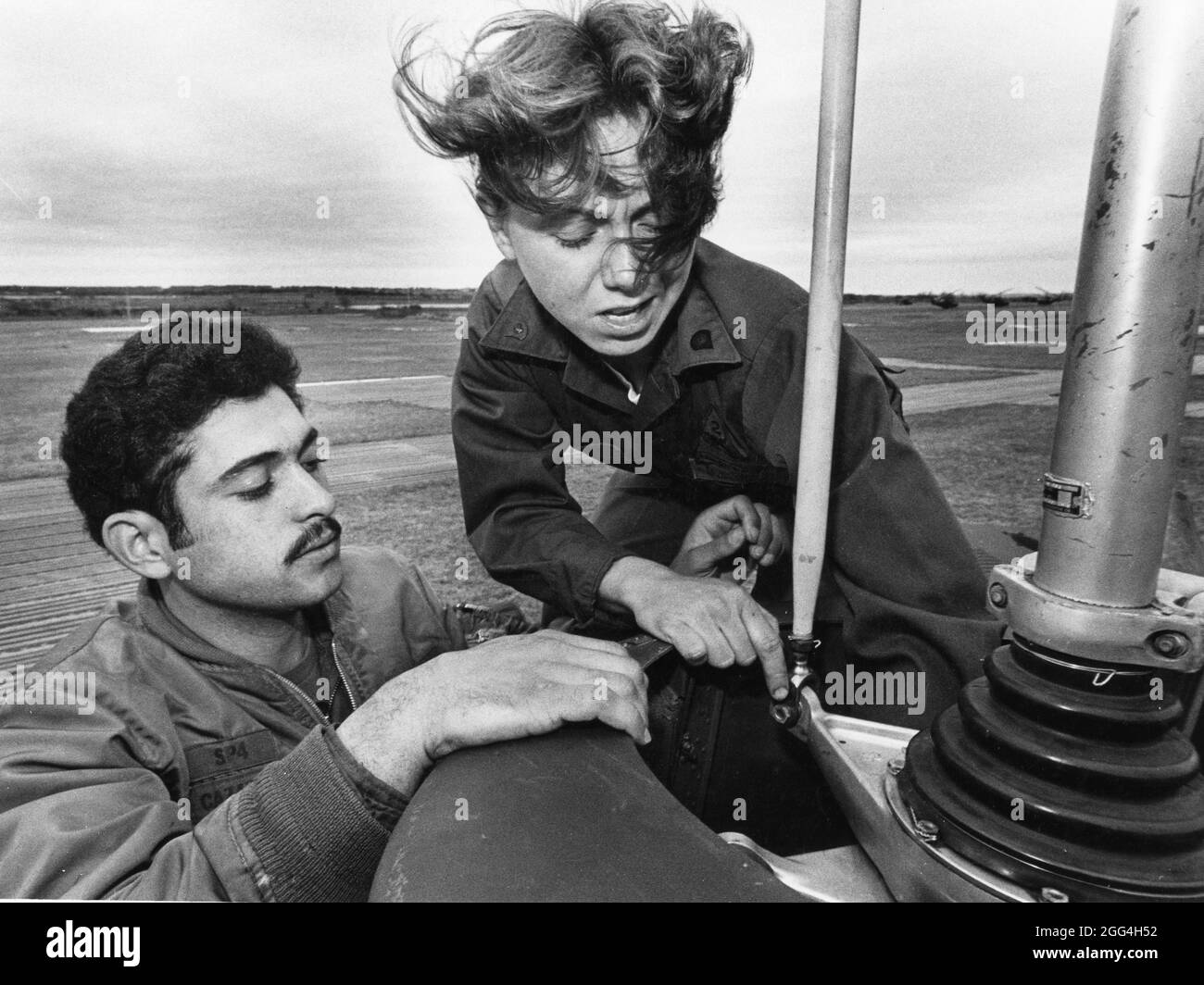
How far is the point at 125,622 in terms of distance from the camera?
3.14 ft

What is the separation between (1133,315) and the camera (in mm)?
460

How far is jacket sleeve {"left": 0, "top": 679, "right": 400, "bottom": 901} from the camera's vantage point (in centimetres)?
59

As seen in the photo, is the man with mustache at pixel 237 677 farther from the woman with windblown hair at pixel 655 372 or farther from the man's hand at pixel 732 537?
the woman with windblown hair at pixel 655 372

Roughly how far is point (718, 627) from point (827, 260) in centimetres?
36

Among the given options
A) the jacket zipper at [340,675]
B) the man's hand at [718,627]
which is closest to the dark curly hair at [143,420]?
the jacket zipper at [340,675]

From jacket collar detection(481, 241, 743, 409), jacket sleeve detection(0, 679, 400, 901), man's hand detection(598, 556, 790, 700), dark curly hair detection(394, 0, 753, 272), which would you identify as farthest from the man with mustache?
dark curly hair detection(394, 0, 753, 272)

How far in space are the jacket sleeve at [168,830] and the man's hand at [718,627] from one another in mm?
312

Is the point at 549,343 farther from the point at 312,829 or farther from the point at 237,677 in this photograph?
the point at 312,829

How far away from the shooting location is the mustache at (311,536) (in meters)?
1.05

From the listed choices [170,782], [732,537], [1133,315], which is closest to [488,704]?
[170,782]

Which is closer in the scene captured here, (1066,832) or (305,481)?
(1066,832)

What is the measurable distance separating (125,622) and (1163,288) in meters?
1.03

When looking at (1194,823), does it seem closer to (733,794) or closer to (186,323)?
(733,794)
